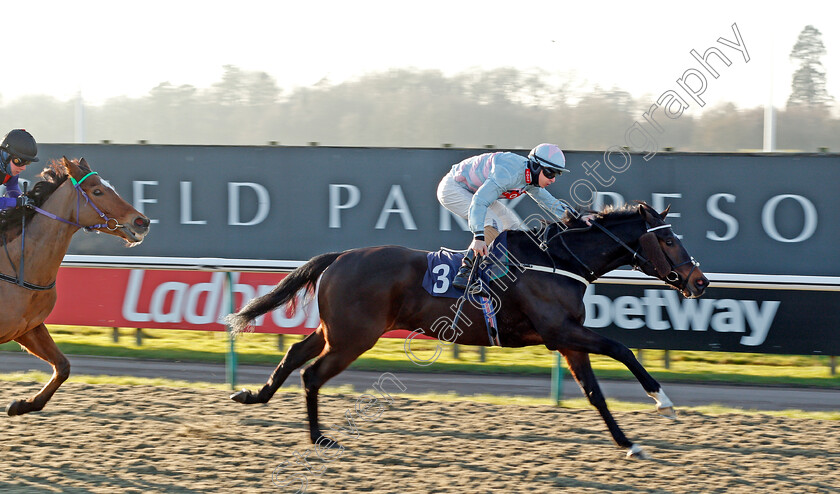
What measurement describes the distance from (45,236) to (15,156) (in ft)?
1.93

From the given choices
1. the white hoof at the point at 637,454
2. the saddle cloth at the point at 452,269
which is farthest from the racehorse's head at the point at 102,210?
the white hoof at the point at 637,454

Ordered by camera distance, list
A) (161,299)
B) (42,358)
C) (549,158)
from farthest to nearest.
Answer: (161,299), (42,358), (549,158)

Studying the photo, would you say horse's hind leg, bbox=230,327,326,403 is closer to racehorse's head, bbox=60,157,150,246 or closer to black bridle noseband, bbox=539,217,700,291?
racehorse's head, bbox=60,157,150,246

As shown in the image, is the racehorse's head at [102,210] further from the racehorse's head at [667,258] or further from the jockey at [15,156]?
the racehorse's head at [667,258]

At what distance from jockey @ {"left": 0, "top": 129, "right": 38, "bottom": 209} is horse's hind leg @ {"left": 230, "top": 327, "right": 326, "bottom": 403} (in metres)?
1.90

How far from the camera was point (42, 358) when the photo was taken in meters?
5.72

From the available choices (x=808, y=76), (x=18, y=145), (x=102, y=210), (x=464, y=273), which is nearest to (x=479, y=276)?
(x=464, y=273)

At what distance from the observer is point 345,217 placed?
10.1m

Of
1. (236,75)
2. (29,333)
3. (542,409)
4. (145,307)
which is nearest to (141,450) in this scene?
(29,333)

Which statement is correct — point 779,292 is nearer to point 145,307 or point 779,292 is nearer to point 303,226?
point 303,226

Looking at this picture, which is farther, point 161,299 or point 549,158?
point 161,299

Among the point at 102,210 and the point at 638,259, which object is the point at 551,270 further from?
the point at 102,210

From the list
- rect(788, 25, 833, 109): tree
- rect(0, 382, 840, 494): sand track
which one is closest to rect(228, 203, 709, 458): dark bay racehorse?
rect(0, 382, 840, 494): sand track

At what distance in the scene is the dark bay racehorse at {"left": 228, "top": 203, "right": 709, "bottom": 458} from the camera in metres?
5.27
